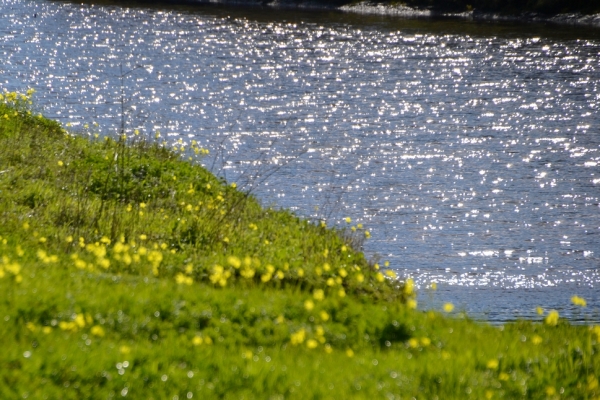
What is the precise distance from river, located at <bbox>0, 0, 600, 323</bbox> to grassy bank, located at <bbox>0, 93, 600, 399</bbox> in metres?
2.69

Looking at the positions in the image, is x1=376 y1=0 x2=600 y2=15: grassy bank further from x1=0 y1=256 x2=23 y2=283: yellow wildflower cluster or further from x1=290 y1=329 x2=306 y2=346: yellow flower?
x1=0 y1=256 x2=23 y2=283: yellow wildflower cluster

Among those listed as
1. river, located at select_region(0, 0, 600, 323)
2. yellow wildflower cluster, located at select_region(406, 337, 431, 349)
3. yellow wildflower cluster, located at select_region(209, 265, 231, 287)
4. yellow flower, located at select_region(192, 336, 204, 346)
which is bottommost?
river, located at select_region(0, 0, 600, 323)

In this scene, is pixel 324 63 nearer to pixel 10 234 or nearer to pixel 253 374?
pixel 10 234

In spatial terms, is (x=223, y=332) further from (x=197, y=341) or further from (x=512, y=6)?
(x=512, y=6)

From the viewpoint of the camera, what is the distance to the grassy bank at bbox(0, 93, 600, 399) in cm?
517

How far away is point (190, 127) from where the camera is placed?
21.6 metres

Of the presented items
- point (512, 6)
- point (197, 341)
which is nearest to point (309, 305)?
point (197, 341)

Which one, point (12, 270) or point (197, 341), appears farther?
point (12, 270)

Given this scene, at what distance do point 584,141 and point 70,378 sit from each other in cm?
1771

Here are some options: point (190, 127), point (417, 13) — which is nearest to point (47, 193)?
point (190, 127)

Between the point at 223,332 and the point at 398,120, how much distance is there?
1750 cm

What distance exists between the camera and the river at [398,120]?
1316 cm

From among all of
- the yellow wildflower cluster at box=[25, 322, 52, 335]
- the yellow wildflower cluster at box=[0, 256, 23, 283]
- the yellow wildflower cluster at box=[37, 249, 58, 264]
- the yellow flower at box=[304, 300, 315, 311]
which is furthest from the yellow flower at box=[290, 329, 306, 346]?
the yellow wildflower cluster at box=[37, 249, 58, 264]

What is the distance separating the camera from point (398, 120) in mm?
23078
